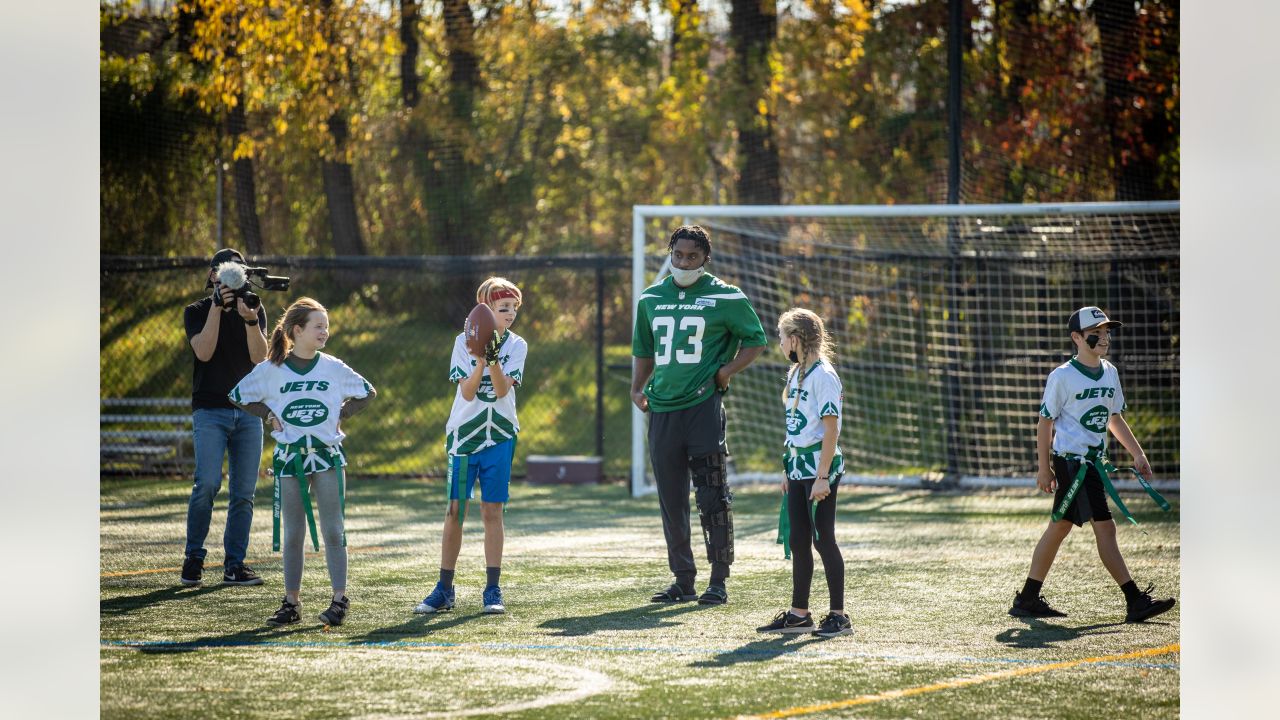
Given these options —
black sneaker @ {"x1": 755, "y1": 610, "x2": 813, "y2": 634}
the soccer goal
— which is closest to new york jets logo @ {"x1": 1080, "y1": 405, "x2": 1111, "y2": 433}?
black sneaker @ {"x1": 755, "y1": 610, "x2": 813, "y2": 634}

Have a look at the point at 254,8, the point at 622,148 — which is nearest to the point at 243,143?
the point at 254,8

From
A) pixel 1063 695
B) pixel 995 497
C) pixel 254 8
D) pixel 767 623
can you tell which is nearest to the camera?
pixel 1063 695

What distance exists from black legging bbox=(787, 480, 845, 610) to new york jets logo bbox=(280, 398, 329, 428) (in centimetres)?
204

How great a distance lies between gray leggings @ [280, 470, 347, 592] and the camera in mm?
5965

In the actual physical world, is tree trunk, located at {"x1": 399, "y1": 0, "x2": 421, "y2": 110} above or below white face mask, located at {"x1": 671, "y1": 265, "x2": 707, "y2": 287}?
above

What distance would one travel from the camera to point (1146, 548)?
8.38 m

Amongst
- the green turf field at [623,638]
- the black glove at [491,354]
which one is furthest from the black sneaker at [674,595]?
the black glove at [491,354]

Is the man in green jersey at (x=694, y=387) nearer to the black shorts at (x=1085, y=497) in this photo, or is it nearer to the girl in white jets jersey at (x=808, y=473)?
the girl in white jets jersey at (x=808, y=473)

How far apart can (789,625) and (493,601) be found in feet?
4.47

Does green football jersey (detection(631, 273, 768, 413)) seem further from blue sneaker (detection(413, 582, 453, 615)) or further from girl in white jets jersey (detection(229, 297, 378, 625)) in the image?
girl in white jets jersey (detection(229, 297, 378, 625))

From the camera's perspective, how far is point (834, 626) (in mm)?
5695
